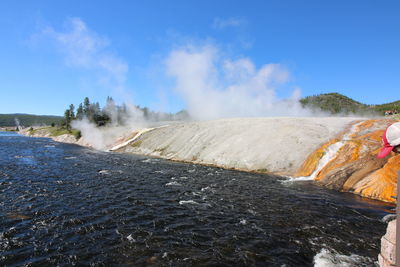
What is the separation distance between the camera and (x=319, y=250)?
10633 mm

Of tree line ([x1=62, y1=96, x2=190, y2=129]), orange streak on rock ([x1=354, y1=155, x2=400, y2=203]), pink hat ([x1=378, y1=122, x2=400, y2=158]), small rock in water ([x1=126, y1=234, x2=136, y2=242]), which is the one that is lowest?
small rock in water ([x1=126, y1=234, x2=136, y2=242])

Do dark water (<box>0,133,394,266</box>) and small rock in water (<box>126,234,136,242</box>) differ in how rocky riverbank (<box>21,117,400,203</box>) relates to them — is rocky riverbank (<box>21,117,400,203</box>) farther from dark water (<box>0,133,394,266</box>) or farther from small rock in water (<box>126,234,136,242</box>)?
small rock in water (<box>126,234,136,242</box>)

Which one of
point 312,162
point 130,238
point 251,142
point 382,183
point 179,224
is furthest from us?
point 251,142

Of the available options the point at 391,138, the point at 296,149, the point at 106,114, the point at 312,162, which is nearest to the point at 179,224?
the point at 391,138

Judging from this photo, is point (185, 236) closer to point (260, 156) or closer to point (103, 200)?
point (103, 200)

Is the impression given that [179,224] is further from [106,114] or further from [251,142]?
[106,114]

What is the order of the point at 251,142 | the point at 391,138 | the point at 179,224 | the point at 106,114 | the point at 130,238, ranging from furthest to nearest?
the point at 106,114 < the point at 251,142 < the point at 179,224 < the point at 130,238 < the point at 391,138

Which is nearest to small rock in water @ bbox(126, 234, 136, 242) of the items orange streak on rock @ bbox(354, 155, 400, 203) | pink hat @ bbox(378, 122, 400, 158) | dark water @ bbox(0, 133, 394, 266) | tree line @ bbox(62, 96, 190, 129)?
dark water @ bbox(0, 133, 394, 266)

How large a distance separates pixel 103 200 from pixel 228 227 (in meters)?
9.78

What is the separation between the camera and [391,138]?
14.1ft

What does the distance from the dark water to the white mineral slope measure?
10.9 metres

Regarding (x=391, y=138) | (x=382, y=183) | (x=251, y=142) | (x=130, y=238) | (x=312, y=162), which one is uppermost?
(x=391, y=138)

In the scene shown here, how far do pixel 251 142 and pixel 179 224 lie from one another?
2720 cm

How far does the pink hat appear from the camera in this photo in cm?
420
